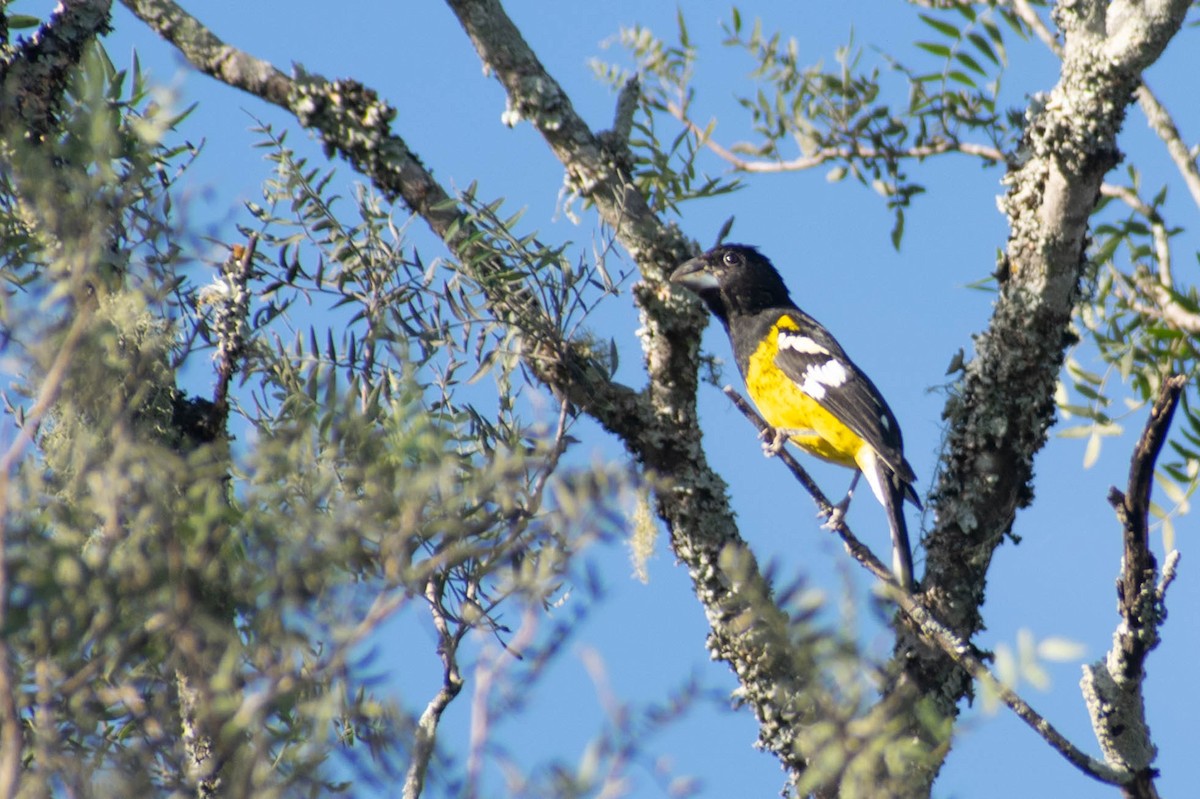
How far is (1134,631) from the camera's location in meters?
2.92

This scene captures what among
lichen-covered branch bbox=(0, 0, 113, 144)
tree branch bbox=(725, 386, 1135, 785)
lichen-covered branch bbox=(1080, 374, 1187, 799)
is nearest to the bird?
tree branch bbox=(725, 386, 1135, 785)

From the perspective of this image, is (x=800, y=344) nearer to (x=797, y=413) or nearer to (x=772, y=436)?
(x=797, y=413)

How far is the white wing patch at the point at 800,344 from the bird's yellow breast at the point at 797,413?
0.03 meters

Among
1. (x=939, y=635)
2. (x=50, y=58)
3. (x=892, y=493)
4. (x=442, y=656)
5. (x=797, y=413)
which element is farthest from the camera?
(x=797, y=413)

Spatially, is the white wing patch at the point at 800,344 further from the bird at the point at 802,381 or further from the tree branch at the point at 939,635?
the tree branch at the point at 939,635

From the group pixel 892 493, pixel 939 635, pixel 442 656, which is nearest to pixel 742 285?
pixel 892 493

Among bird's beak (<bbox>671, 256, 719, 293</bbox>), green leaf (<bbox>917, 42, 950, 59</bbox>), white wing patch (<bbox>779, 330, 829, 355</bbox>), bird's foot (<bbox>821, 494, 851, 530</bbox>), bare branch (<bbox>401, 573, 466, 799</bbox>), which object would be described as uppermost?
green leaf (<bbox>917, 42, 950, 59</bbox>)

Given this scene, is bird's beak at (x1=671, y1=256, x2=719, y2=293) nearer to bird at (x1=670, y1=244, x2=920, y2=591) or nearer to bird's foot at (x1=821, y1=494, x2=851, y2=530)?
bird at (x1=670, y1=244, x2=920, y2=591)

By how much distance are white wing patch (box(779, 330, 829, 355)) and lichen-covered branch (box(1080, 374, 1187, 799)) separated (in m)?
2.37

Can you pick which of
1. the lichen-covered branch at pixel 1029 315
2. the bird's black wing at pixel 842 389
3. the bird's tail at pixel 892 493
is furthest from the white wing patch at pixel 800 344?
the lichen-covered branch at pixel 1029 315

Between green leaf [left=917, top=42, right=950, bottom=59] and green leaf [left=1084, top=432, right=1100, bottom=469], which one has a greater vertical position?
green leaf [left=917, top=42, right=950, bottom=59]

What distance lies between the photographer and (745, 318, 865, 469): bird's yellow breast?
4.91 m

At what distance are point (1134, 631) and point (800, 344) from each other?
8.42ft

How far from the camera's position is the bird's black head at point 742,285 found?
18.8 feet
